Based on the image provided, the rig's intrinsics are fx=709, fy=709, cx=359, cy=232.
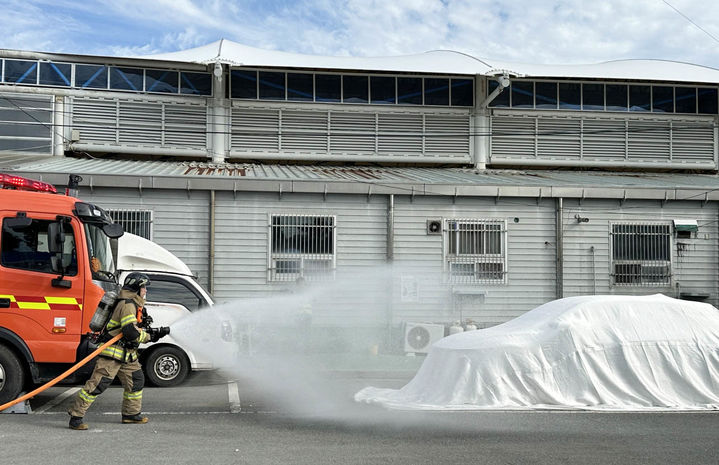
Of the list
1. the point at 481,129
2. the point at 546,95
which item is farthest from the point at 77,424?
the point at 546,95

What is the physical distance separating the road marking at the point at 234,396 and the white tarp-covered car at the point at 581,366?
192 centimetres

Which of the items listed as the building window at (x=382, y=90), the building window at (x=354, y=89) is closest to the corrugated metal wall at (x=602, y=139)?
the building window at (x=382, y=90)

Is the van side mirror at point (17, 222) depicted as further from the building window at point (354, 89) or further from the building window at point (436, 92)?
the building window at point (436, 92)

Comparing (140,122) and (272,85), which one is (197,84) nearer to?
(140,122)

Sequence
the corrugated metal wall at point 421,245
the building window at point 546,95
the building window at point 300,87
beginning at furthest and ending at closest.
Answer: the building window at point 546,95, the building window at point 300,87, the corrugated metal wall at point 421,245

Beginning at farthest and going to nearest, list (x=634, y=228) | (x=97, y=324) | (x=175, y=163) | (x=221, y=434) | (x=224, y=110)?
1. (x=224, y=110)
2. (x=175, y=163)
3. (x=634, y=228)
4. (x=97, y=324)
5. (x=221, y=434)

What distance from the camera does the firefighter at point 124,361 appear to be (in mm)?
7855

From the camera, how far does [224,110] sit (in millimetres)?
20891

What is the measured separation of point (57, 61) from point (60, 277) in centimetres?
1383

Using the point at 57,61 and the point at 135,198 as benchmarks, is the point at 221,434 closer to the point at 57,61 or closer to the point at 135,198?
the point at 135,198

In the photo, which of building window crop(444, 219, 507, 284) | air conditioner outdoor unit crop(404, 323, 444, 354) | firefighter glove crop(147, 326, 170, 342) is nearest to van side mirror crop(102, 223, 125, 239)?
firefighter glove crop(147, 326, 170, 342)

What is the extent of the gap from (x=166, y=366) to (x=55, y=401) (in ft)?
6.30

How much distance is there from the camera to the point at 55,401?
9.74m

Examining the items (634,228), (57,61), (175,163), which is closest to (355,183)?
(175,163)
